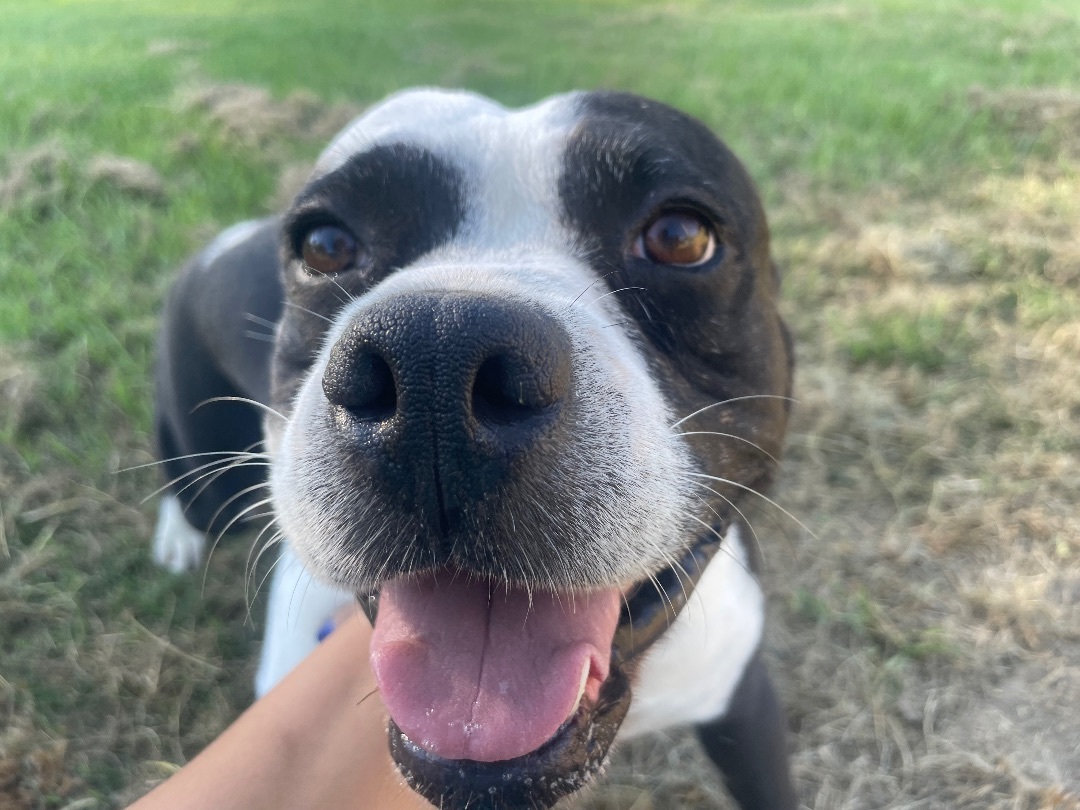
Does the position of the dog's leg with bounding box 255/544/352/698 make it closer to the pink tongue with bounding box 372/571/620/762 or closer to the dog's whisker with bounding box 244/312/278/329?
the dog's whisker with bounding box 244/312/278/329

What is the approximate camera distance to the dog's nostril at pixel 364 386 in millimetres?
1139

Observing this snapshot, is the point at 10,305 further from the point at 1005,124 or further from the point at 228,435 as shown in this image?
the point at 1005,124

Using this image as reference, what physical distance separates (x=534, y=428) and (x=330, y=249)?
0.87 metres

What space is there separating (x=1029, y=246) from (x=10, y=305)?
17.6ft

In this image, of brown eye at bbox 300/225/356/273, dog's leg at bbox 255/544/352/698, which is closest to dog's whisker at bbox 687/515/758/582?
brown eye at bbox 300/225/356/273

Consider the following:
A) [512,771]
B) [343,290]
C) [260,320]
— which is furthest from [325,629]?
[512,771]

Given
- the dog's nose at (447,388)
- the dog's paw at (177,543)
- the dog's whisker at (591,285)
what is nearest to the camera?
the dog's nose at (447,388)

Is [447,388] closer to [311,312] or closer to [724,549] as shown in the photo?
[311,312]

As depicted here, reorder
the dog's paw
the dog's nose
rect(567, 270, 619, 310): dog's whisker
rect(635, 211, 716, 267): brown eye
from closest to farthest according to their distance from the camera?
1. the dog's nose
2. rect(567, 270, 619, 310): dog's whisker
3. rect(635, 211, 716, 267): brown eye
4. the dog's paw

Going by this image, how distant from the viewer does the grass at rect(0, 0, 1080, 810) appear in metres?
2.54

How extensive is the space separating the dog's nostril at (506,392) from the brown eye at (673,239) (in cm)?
64

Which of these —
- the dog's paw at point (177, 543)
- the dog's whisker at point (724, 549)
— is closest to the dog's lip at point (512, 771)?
the dog's whisker at point (724, 549)

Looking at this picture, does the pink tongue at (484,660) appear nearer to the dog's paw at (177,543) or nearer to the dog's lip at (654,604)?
the dog's lip at (654,604)

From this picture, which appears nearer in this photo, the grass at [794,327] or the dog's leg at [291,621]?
the dog's leg at [291,621]
